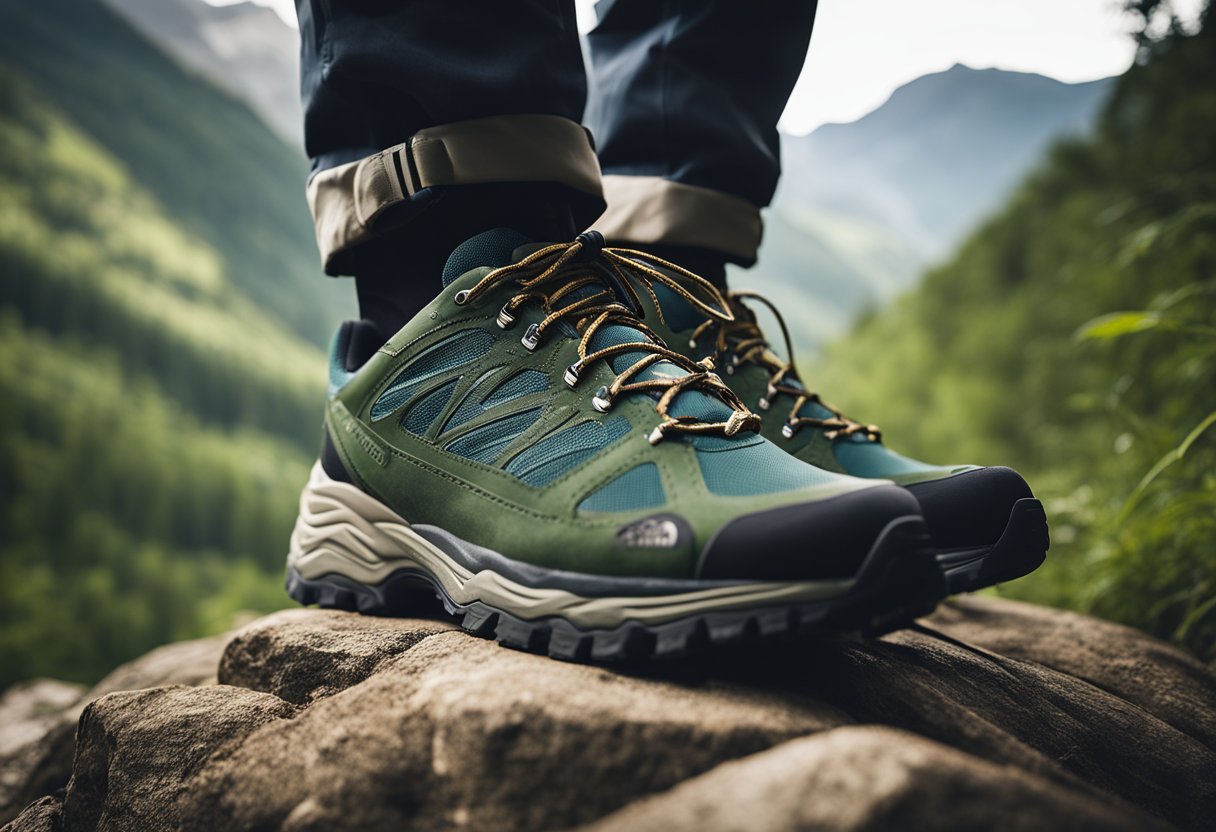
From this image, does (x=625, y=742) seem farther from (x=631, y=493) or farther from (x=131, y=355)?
(x=131, y=355)

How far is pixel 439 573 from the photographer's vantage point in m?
1.07

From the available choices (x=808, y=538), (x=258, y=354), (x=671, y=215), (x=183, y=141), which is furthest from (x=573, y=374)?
(x=183, y=141)

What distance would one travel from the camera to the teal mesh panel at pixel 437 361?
1097mm

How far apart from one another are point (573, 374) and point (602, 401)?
0.06 m

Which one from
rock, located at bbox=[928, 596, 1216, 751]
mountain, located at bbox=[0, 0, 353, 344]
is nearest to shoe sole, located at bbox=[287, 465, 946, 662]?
rock, located at bbox=[928, 596, 1216, 751]

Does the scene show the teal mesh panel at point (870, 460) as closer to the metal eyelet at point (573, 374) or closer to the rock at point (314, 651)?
the metal eyelet at point (573, 374)

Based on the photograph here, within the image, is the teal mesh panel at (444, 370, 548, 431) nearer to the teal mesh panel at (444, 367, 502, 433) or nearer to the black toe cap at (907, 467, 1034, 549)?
the teal mesh panel at (444, 367, 502, 433)

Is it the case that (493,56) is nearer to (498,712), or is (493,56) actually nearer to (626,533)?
(626,533)

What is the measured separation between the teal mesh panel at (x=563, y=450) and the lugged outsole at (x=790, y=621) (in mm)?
184

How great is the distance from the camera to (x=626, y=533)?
2.94ft

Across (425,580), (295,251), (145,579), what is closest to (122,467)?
(145,579)

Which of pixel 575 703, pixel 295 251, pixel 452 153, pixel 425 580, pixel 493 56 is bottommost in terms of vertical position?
pixel 575 703

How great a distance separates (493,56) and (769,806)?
98 centimetres

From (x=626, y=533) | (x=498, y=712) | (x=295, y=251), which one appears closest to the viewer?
(x=498, y=712)
